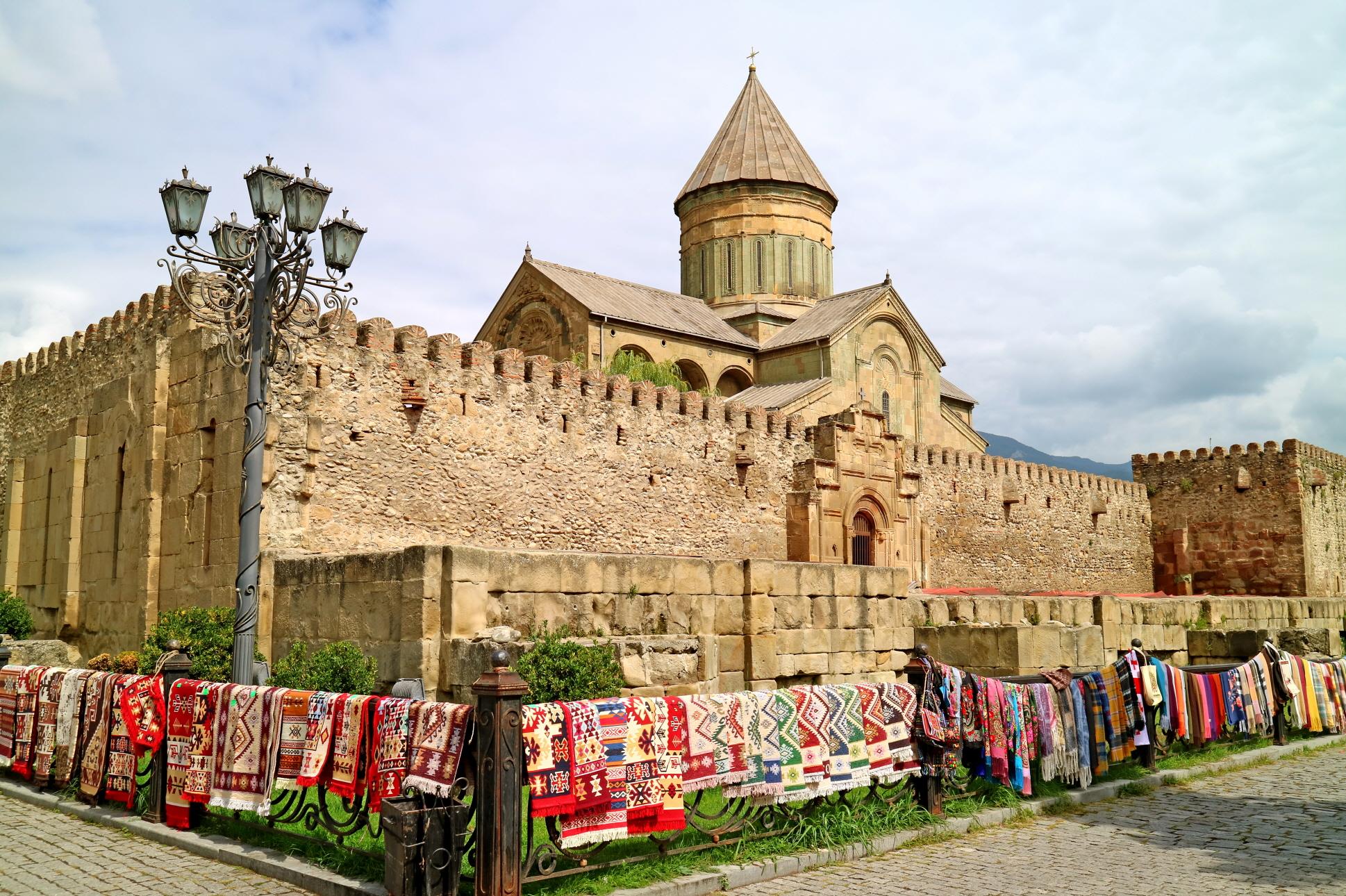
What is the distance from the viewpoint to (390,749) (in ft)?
17.5

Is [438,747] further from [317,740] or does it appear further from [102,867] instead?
[102,867]

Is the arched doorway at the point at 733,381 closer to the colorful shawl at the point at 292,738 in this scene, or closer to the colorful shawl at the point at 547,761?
the colorful shawl at the point at 292,738

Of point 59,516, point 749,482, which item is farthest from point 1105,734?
point 59,516

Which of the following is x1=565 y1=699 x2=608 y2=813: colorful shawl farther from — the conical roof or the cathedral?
the conical roof

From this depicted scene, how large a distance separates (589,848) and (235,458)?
689 cm

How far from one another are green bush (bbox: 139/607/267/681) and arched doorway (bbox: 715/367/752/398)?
737 inches

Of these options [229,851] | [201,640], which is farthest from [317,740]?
[201,640]

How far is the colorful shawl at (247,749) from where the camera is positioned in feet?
19.5

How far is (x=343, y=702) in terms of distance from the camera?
5.68 meters

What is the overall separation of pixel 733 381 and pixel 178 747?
22.7 m

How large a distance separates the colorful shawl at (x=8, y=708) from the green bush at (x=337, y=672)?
70.5 inches

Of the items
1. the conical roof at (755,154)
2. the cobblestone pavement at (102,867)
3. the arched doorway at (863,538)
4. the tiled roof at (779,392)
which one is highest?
the conical roof at (755,154)

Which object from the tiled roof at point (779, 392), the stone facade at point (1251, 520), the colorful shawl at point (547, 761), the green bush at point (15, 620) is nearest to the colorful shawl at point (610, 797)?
the colorful shawl at point (547, 761)

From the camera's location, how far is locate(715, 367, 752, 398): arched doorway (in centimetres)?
2820
